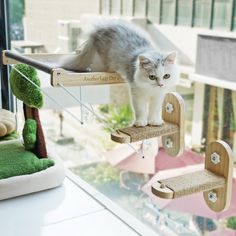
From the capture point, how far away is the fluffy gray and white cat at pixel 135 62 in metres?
0.97

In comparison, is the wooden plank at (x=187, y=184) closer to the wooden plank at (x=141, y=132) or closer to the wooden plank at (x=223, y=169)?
the wooden plank at (x=223, y=169)

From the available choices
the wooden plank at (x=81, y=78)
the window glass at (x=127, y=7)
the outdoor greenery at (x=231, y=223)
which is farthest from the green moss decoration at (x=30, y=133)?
the outdoor greenery at (x=231, y=223)

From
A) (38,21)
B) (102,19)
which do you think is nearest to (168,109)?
(102,19)

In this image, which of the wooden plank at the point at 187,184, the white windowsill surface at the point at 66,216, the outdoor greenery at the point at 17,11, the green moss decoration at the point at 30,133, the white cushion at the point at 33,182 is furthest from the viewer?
the outdoor greenery at the point at 17,11

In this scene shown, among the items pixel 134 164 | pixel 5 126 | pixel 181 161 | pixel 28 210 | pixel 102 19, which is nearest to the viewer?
pixel 102 19

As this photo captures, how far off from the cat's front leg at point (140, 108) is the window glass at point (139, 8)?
1.07m

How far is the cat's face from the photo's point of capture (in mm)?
959

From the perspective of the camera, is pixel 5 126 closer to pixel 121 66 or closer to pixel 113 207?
pixel 113 207

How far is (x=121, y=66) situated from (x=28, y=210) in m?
0.75

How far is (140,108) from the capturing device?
3.34 feet

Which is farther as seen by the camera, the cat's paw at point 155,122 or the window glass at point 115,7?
the window glass at point 115,7

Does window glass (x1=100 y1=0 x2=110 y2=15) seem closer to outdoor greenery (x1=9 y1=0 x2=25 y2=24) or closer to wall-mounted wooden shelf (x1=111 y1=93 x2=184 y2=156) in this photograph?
outdoor greenery (x1=9 y1=0 x2=25 y2=24)

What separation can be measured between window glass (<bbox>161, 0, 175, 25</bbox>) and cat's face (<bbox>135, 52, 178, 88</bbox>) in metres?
1.15

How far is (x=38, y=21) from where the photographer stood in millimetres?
2424
